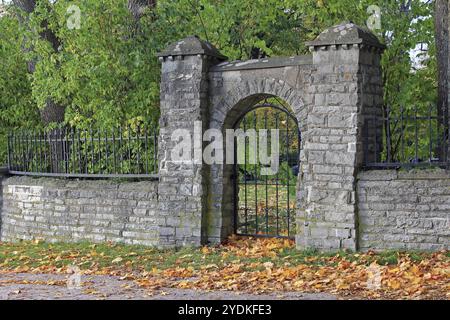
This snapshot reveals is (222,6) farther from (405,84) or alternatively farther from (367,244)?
(367,244)

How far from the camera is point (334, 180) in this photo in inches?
391

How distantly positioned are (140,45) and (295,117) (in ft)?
11.5

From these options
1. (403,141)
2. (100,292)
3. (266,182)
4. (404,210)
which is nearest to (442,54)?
(403,141)

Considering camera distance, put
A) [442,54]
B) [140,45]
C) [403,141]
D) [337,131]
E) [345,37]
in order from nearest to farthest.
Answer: [345,37], [337,131], [403,141], [442,54], [140,45]

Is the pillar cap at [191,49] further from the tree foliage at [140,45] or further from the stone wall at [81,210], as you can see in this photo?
the stone wall at [81,210]

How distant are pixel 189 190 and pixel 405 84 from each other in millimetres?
3925

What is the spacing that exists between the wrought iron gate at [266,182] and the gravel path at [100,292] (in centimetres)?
279

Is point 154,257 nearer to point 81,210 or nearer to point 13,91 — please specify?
point 81,210

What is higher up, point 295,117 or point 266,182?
point 295,117

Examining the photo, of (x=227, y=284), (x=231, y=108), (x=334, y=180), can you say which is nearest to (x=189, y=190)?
(x=231, y=108)

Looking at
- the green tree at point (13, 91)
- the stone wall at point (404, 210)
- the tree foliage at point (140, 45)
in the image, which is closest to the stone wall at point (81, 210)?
the tree foliage at point (140, 45)

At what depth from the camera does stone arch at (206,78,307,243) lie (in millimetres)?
10731

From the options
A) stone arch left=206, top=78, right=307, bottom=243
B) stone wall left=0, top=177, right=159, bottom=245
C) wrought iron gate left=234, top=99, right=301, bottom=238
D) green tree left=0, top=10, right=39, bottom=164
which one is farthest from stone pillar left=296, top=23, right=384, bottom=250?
green tree left=0, top=10, right=39, bottom=164

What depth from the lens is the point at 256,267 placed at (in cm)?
920
